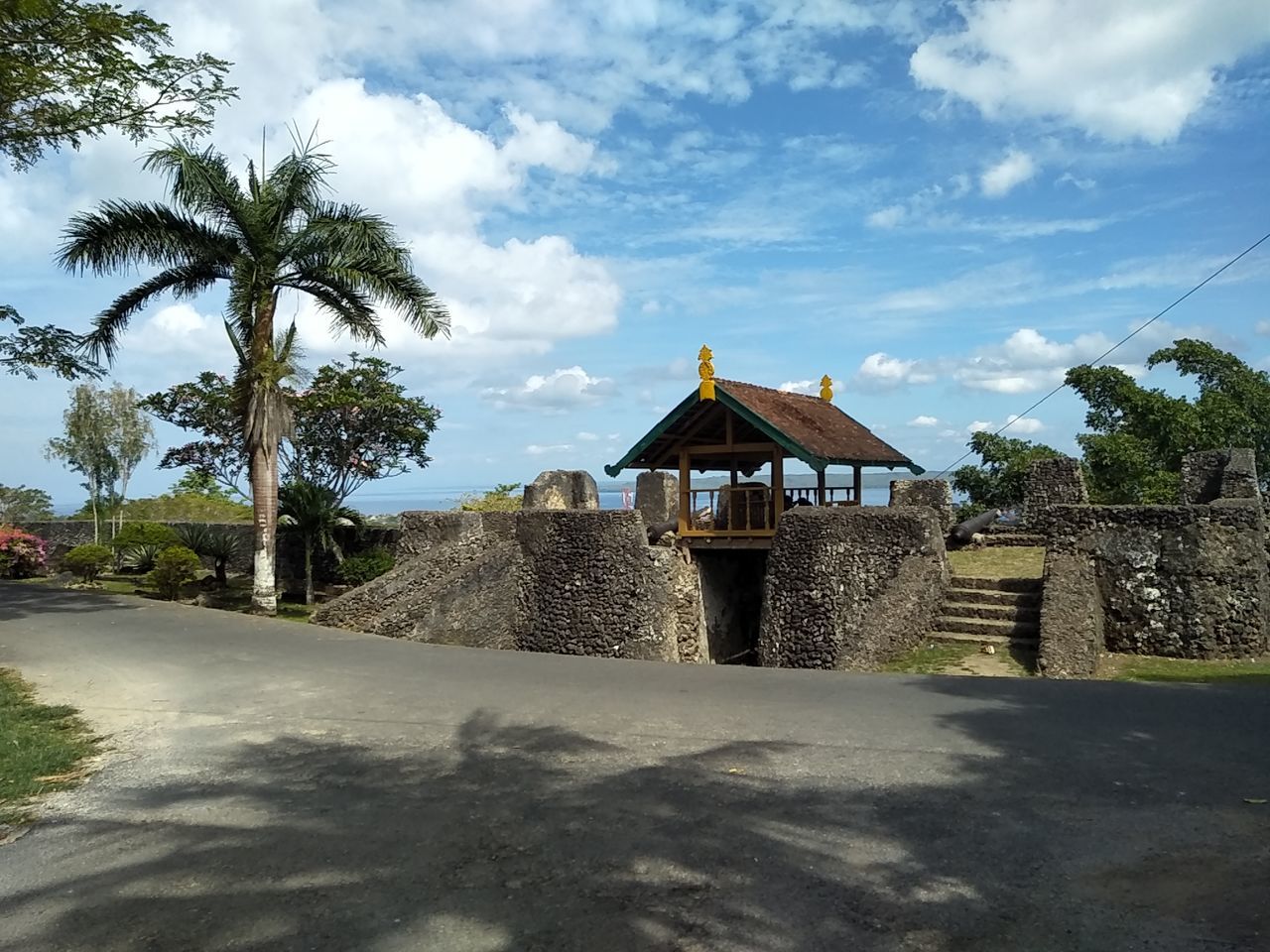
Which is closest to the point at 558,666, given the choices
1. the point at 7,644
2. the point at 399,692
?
the point at 399,692

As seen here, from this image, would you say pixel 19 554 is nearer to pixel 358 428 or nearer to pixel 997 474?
pixel 358 428

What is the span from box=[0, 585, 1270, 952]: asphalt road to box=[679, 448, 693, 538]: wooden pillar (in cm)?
894

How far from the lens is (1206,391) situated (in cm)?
2103

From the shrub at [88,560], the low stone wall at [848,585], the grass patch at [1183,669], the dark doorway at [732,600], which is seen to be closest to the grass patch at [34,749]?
the low stone wall at [848,585]

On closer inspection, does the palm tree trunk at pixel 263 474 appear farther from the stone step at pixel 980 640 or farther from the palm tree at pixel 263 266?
the stone step at pixel 980 640

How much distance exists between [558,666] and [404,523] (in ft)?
22.4

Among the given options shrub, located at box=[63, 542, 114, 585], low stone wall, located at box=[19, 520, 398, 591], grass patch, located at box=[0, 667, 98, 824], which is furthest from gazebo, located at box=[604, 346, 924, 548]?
shrub, located at box=[63, 542, 114, 585]

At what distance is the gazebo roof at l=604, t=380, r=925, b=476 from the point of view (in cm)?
1706

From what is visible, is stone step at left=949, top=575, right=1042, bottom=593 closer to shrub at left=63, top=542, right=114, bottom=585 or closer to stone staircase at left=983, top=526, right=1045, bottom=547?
stone staircase at left=983, top=526, right=1045, bottom=547

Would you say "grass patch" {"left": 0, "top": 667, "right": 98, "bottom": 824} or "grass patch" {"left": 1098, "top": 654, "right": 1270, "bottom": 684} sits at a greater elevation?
"grass patch" {"left": 0, "top": 667, "right": 98, "bottom": 824}

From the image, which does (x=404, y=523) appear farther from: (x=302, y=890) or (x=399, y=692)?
(x=302, y=890)

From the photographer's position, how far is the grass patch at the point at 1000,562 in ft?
48.4

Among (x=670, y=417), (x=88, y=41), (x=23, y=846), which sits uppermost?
(x=88, y=41)

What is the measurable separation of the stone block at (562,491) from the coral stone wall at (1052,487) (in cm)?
863
